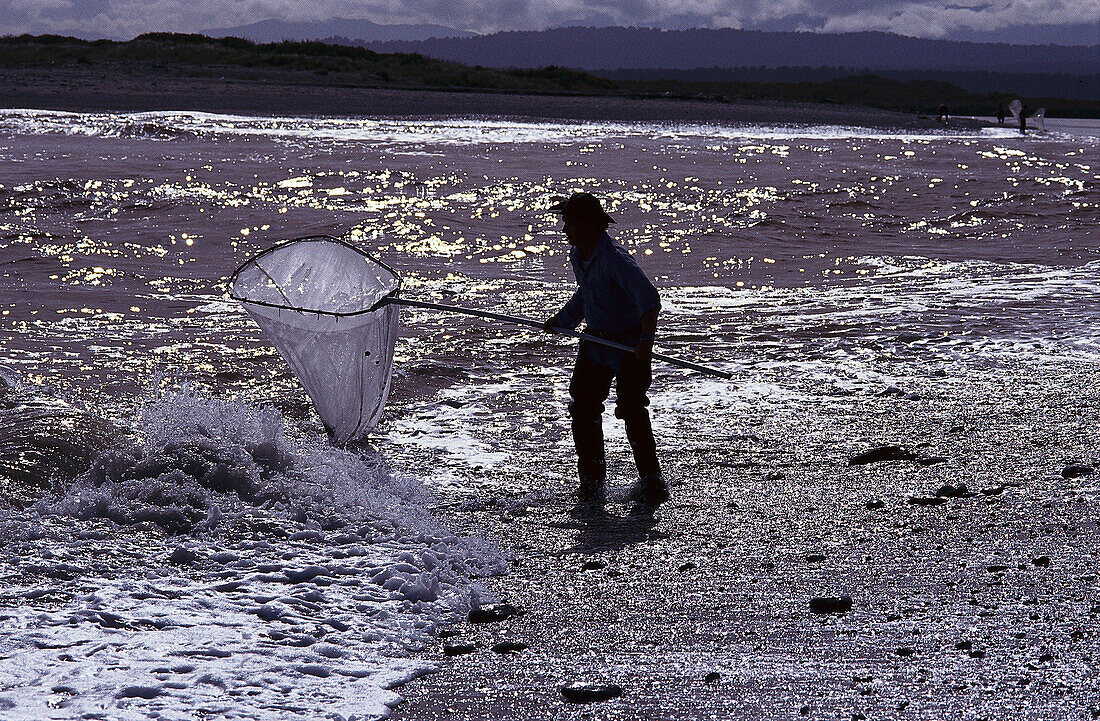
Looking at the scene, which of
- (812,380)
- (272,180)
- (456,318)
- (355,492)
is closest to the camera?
(355,492)

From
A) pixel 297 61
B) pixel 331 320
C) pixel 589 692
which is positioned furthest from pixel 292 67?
pixel 589 692

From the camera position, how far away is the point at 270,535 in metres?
4.75

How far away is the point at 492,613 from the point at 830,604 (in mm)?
1189

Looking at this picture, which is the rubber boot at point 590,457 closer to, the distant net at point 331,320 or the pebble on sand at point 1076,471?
the distant net at point 331,320

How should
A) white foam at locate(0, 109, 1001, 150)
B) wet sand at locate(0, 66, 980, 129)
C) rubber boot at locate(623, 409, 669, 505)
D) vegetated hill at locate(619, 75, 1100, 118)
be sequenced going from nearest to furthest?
rubber boot at locate(623, 409, 669, 505)
white foam at locate(0, 109, 1001, 150)
wet sand at locate(0, 66, 980, 129)
vegetated hill at locate(619, 75, 1100, 118)

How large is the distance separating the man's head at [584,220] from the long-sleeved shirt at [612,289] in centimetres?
5

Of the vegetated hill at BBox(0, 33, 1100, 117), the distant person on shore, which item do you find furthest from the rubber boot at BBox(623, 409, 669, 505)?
the vegetated hill at BBox(0, 33, 1100, 117)

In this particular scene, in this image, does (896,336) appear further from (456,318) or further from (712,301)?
(456,318)

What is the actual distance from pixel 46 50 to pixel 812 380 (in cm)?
5312

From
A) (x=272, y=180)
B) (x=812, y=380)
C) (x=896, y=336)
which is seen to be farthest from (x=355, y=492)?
(x=272, y=180)

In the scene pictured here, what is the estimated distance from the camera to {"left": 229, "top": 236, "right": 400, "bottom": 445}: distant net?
615 cm

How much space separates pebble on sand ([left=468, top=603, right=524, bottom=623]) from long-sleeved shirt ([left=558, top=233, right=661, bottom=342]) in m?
1.58

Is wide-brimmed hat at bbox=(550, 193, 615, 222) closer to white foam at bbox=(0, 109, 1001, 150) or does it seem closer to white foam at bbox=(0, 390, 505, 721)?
white foam at bbox=(0, 390, 505, 721)

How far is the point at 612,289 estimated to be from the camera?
5.28m
